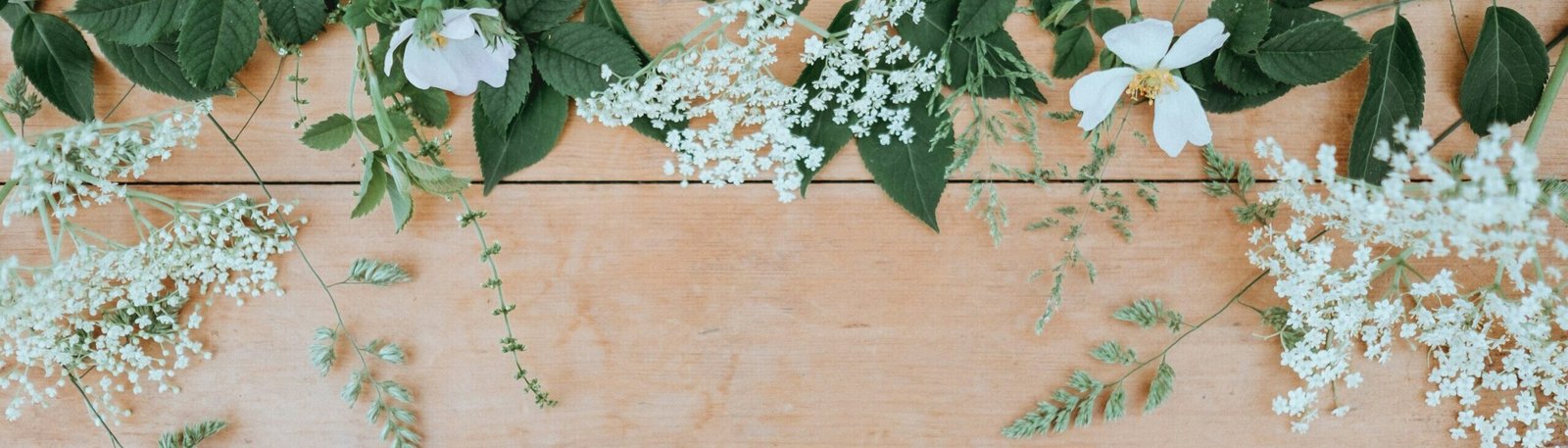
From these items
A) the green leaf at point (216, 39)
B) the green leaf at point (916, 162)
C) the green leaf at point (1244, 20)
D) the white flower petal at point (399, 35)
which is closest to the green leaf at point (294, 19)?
the green leaf at point (216, 39)

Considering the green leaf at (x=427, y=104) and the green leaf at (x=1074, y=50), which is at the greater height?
the green leaf at (x=1074, y=50)

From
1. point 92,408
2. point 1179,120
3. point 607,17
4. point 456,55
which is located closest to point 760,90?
point 607,17

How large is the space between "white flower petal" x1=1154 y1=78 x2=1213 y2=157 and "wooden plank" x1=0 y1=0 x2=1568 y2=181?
0.05 m

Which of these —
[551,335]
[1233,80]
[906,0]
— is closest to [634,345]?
[551,335]

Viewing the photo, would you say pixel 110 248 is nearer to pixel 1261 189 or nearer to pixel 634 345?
pixel 634 345

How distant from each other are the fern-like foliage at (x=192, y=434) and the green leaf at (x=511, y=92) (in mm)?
387

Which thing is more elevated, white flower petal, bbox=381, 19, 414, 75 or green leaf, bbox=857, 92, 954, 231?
white flower petal, bbox=381, 19, 414, 75

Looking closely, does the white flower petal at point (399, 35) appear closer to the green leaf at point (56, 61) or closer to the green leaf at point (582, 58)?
the green leaf at point (582, 58)

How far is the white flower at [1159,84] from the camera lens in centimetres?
74

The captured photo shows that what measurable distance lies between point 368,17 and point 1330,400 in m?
0.91

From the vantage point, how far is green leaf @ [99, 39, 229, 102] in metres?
0.80

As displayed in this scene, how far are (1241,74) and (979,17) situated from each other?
234mm

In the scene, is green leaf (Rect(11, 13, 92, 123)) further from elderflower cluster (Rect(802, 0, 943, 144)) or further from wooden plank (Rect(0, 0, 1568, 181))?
elderflower cluster (Rect(802, 0, 943, 144))

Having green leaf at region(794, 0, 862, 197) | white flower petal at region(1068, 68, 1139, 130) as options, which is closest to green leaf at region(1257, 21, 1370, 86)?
white flower petal at region(1068, 68, 1139, 130)
